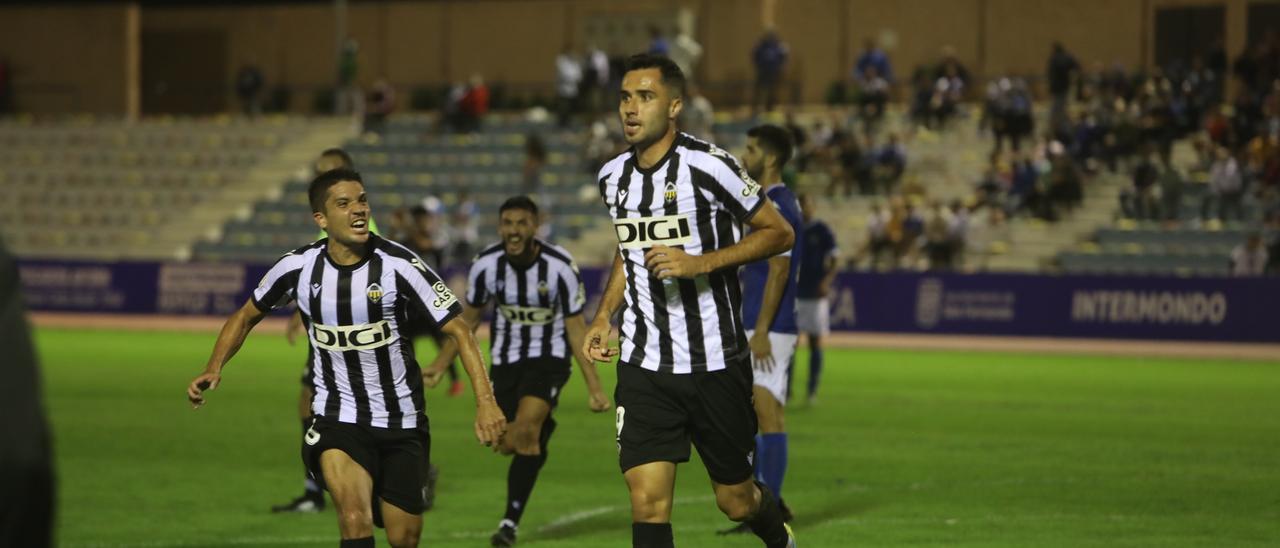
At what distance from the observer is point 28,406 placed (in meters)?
3.03

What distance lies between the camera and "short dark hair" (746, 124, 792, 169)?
9391mm

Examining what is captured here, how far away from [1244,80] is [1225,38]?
5.29 metres

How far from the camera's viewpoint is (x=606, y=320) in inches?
273

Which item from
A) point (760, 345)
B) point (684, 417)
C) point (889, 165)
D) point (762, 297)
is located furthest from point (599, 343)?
point (889, 165)

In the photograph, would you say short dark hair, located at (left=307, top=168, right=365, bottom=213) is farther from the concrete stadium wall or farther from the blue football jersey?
the concrete stadium wall

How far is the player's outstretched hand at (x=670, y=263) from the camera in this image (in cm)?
659

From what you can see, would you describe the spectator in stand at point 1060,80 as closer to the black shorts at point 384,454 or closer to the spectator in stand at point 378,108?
the spectator in stand at point 378,108

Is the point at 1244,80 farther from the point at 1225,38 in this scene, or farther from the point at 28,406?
the point at 28,406

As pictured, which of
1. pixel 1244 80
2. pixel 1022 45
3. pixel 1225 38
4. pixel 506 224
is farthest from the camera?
pixel 1022 45

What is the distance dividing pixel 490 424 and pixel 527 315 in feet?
10.9

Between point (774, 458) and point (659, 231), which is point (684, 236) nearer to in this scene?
point (659, 231)

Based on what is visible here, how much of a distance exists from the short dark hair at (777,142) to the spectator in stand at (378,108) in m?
33.2

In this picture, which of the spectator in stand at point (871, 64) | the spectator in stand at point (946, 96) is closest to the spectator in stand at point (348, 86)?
the spectator in stand at point (871, 64)

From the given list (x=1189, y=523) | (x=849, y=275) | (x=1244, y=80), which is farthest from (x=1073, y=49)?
(x=1189, y=523)
